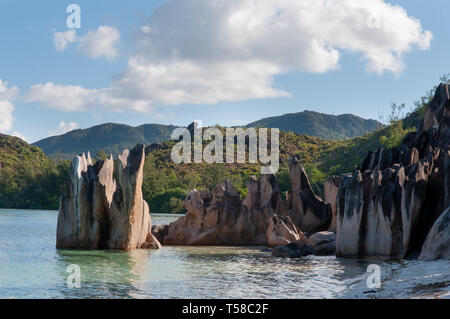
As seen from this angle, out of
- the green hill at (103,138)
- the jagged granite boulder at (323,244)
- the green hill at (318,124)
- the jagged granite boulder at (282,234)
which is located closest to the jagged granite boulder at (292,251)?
the jagged granite boulder at (323,244)

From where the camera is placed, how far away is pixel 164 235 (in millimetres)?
27172

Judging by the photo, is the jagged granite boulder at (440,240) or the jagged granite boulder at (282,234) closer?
the jagged granite boulder at (440,240)

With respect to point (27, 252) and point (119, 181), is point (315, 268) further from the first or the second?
point (27, 252)

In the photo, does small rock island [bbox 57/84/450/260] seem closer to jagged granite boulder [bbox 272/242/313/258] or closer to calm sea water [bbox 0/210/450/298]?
jagged granite boulder [bbox 272/242/313/258]

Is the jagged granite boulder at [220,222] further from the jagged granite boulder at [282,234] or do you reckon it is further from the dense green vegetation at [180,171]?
the dense green vegetation at [180,171]

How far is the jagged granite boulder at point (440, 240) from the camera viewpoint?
48.3ft

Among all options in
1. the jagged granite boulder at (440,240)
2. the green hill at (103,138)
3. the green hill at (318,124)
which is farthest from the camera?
the green hill at (103,138)

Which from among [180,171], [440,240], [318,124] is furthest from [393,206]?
[318,124]

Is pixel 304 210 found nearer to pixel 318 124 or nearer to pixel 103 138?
pixel 318 124

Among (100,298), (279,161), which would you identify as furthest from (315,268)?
(279,161)

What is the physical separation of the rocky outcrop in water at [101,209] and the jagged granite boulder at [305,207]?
9.82 metres

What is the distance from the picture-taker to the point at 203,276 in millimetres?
15281
